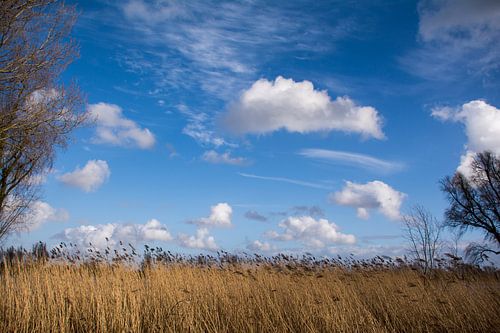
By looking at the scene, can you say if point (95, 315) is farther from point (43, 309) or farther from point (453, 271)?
point (453, 271)

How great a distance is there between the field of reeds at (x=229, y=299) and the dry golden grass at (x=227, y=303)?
0.07ft

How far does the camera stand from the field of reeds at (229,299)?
7297 millimetres

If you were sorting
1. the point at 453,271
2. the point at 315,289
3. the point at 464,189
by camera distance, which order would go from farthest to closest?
the point at 464,189
the point at 453,271
the point at 315,289

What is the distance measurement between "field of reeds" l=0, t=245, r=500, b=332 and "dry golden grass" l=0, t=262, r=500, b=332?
0.02m

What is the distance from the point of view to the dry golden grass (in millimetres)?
7254

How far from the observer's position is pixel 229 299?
885 cm

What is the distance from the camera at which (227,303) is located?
8.59m

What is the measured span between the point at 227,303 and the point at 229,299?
0.27m

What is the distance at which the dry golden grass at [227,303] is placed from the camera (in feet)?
23.8

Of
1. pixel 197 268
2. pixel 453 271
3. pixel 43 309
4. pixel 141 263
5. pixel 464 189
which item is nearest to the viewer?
pixel 43 309

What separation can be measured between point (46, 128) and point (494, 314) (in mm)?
11016

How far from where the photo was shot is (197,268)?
11.5m

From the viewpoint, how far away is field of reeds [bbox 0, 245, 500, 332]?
287 inches

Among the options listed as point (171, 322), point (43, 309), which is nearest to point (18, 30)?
point (43, 309)
